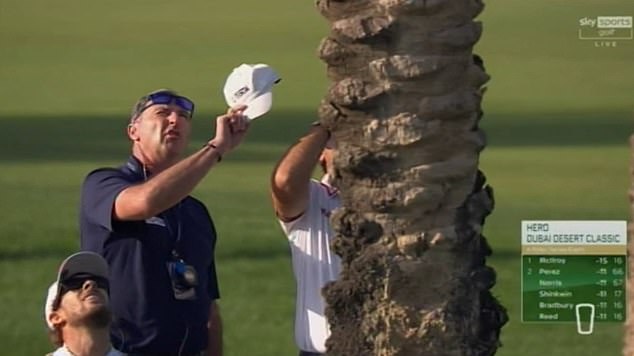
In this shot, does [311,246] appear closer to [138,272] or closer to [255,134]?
[138,272]

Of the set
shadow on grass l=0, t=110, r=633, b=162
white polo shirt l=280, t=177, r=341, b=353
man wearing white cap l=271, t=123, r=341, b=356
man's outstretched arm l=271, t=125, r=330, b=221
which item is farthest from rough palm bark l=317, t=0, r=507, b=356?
shadow on grass l=0, t=110, r=633, b=162

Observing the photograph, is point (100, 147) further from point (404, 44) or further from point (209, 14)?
point (404, 44)

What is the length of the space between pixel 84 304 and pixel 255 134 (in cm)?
374

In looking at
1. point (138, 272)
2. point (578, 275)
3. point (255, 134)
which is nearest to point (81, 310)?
point (138, 272)

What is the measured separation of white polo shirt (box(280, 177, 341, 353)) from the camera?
584 cm

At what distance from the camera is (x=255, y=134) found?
28.4ft

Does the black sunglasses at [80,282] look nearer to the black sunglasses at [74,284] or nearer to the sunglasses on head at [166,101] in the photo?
the black sunglasses at [74,284]

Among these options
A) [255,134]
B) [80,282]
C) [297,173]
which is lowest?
[255,134]

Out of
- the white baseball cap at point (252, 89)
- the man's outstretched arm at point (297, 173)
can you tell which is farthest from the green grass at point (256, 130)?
the white baseball cap at point (252, 89)

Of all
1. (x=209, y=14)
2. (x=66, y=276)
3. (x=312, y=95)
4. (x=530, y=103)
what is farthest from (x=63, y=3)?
(x=66, y=276)

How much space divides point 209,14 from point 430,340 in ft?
13.9

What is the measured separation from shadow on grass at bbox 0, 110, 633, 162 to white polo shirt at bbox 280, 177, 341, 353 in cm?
254

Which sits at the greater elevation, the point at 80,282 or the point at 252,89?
the point at 252,89

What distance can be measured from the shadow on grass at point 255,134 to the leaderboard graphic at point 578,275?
1.69 feet
